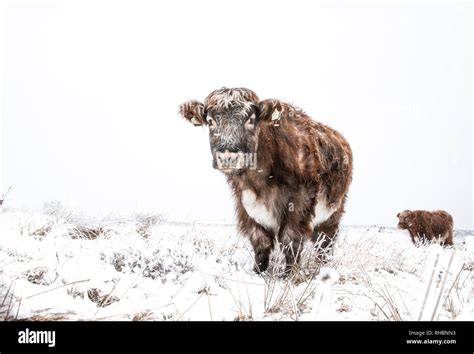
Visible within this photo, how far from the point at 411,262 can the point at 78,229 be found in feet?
10.3

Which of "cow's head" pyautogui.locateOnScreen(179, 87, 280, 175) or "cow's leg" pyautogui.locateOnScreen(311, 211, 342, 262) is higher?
"cow's head" pyautogui.locateOnScreen(179, 87, 280, 175)

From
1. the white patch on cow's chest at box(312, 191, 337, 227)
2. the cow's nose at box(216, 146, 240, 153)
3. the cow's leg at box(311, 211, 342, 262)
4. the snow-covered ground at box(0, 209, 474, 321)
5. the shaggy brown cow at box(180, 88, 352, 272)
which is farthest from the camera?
the cow's leg at box(311, 211, 342, 262)

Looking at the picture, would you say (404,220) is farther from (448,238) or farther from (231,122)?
(231,122)

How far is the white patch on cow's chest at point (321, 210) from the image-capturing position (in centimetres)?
440

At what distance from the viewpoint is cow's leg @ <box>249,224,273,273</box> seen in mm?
4137

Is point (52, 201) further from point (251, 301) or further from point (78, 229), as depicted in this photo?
point (251, 301)

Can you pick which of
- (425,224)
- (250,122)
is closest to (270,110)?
(250,122)

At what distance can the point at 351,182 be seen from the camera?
16.3 feet

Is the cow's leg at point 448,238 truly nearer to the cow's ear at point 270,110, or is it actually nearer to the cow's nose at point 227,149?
the cow's ear at point 270,110

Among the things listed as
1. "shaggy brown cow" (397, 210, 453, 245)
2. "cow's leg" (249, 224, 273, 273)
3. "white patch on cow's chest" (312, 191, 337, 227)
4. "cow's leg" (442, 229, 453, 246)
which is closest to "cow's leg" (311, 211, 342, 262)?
"white patch on cow's chest" (312, 191, 337, 227)

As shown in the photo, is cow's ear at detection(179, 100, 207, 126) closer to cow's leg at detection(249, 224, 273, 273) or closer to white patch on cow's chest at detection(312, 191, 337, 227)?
cow's leg at detection(249, 224, 273, 273)

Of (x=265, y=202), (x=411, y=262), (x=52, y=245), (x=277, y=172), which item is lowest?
(x=411, y=262)

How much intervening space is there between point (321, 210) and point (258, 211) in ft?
2.53
